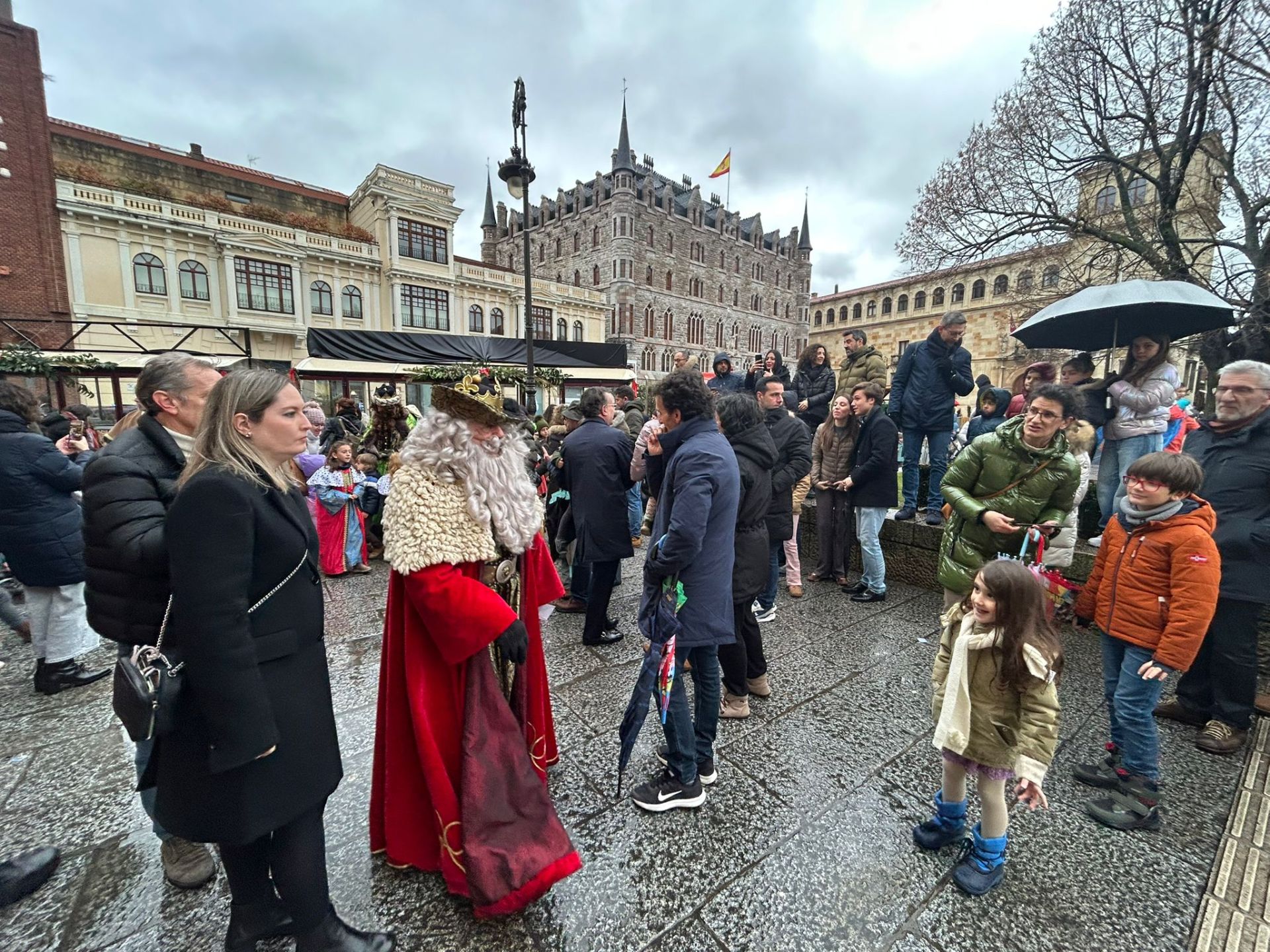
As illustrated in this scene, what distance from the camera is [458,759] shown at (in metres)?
2.01

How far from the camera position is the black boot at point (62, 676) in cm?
343

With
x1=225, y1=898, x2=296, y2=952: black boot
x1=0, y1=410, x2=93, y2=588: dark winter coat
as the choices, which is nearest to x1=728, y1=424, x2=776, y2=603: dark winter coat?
x1=225, y1=898, x2=296, y2=952: black boot

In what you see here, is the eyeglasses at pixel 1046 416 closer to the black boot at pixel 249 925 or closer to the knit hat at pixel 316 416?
the black boot at pixel 249 925

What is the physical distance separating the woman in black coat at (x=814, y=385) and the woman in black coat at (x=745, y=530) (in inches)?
143

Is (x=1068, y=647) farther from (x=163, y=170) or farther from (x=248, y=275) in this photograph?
(x=163, y=170)

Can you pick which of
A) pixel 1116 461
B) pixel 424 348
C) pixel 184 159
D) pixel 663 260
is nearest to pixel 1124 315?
pixel 1116 461

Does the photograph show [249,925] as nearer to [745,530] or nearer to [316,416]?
[745,530]

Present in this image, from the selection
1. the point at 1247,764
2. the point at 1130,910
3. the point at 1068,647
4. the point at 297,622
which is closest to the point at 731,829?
the point at 1130,910

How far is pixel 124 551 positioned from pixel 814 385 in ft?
22.1

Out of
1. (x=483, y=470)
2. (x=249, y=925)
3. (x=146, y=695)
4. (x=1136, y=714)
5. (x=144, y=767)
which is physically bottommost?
(x=249, y=925)

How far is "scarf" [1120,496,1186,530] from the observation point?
7.88ft

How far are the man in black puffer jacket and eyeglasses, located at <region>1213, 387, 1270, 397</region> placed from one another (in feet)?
7.70

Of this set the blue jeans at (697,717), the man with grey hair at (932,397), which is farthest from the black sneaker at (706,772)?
the man with grey hair at (932,397)

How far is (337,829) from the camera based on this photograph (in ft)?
7.67
